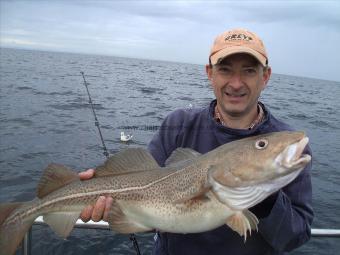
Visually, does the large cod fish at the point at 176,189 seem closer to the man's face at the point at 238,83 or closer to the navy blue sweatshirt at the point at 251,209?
the navy blue sweatshirt at the point at 251,209

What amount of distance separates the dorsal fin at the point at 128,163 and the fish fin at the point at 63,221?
43 centimetres

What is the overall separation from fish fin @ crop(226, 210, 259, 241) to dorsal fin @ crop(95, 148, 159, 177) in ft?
2.99

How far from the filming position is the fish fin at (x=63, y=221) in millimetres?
3525

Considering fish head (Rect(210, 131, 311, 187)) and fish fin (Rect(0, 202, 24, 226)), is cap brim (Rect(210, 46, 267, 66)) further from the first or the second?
fish fin (Rect(0, 202, 24, 226))

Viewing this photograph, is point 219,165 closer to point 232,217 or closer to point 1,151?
point 232,217

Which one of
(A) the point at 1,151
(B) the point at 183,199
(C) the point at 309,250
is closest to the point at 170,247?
(B) the point at 183,199

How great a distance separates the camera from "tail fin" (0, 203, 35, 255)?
11.1ft

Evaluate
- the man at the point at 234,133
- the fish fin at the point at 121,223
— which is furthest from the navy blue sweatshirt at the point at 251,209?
the fish fin at the point at 121,223

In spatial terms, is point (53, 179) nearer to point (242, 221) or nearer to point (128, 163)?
point (128, 163)

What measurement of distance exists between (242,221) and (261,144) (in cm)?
58

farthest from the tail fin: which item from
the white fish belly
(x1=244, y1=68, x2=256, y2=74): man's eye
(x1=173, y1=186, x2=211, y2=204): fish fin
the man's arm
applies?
(x1=244, y1=68, x2=256, y2=74): man's eye

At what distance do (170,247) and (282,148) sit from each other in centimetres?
157

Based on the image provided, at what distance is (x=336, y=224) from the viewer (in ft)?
30.6

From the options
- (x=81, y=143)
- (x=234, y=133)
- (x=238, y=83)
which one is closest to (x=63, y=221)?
(x=234, y=133)
